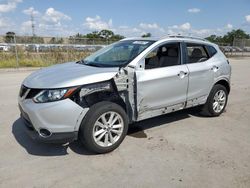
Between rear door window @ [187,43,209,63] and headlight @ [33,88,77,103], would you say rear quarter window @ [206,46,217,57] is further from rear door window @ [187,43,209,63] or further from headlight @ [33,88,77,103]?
headlight @ [33,88,77,103]

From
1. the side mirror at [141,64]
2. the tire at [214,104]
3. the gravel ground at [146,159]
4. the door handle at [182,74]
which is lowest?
the gravel ground at [146,159]

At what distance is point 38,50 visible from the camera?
53.0 feet

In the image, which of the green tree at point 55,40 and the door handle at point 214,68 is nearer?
the door handle at point 214,68

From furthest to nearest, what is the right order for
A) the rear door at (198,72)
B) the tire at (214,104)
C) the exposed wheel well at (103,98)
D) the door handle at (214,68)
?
the tire at (214,104)
the door handle at (214,68)
the rear door at (198,72)
the exposed wheel well at (103,98)

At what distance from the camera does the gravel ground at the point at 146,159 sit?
115 inches

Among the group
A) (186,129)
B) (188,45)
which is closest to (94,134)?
(186,129)

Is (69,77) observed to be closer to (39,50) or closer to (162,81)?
(162,81)

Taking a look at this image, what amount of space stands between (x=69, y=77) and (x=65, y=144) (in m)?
1.17

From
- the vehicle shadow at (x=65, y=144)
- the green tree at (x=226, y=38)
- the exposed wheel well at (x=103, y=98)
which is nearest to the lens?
the exposed wheel well at (x=103, y=98)

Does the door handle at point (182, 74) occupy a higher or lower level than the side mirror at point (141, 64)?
lower

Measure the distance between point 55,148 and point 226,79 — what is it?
3821mm

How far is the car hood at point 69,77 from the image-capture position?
128 inches

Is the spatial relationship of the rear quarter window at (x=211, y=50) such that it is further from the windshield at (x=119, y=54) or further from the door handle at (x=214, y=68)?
the windshield at (x=119, y=54)

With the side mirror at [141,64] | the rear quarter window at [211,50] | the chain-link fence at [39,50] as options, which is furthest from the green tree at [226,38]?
the side mirror at [141,64]
